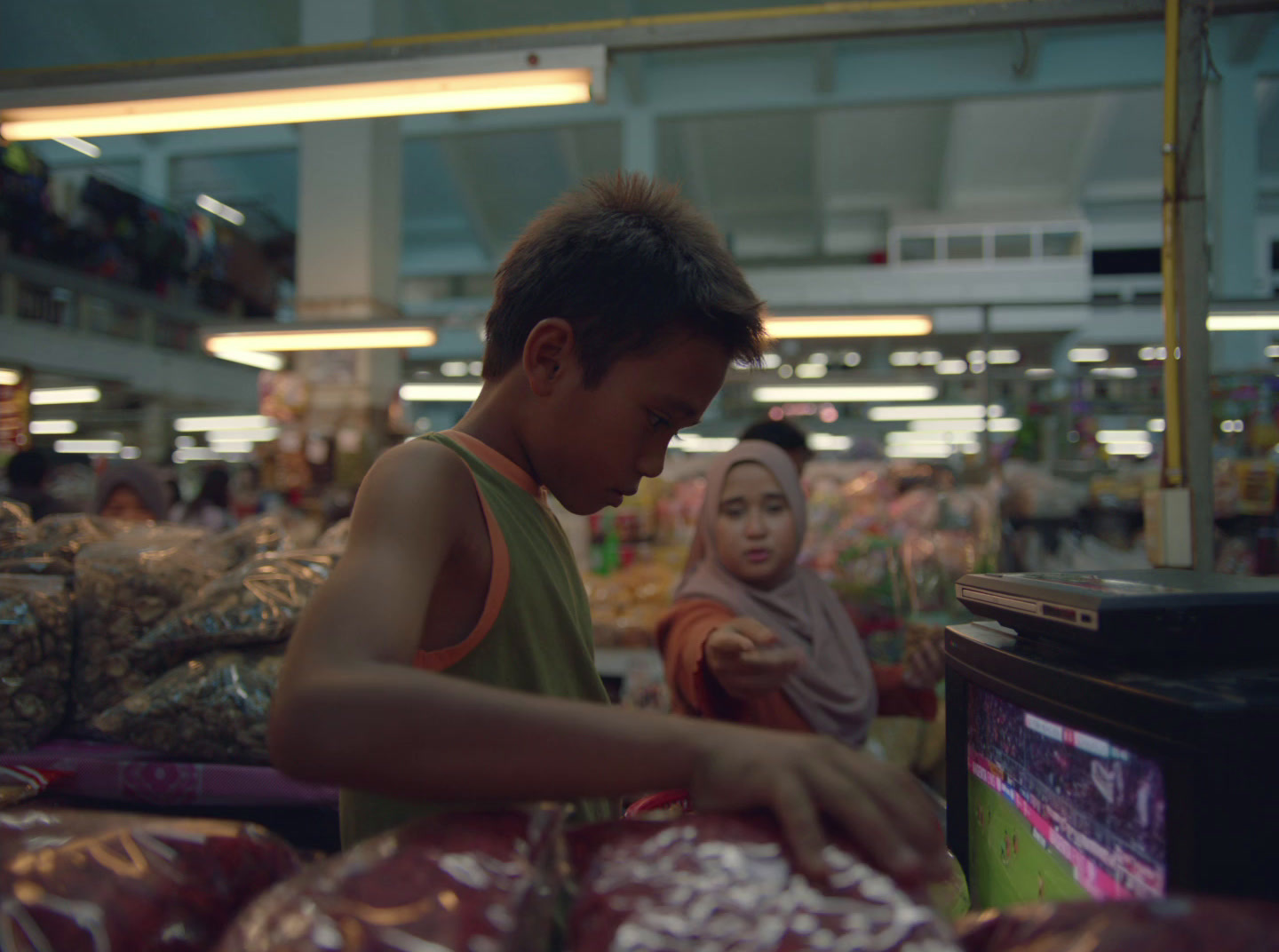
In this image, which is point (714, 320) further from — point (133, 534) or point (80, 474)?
point (80, 474)

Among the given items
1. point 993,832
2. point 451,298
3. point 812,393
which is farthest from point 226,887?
point 451,298

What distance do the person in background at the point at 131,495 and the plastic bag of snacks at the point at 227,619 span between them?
287 cm

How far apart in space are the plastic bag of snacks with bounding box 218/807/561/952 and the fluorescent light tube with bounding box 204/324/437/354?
15.1 feet

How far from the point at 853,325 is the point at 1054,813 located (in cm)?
381

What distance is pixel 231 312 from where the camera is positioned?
11266 millimetres

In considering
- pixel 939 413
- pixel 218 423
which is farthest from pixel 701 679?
pixel 218 423

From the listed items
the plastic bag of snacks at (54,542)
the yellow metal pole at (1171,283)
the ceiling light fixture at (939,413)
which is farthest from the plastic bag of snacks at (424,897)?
the ceiling light fixture at (939,413)

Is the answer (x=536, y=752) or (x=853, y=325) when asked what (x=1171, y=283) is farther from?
(x=853, y=325)

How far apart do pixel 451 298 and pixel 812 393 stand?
12.8 m

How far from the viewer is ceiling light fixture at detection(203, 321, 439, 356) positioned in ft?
15.9

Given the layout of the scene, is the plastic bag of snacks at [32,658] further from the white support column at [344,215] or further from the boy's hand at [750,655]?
the white support column at [344,215]

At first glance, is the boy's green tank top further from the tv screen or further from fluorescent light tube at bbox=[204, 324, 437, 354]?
fluorescent light tube at bbox=[204, 324, 437, 354]

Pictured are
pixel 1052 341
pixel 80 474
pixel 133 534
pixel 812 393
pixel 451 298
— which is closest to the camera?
pixel 133 534

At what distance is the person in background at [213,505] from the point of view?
18.8 feet
